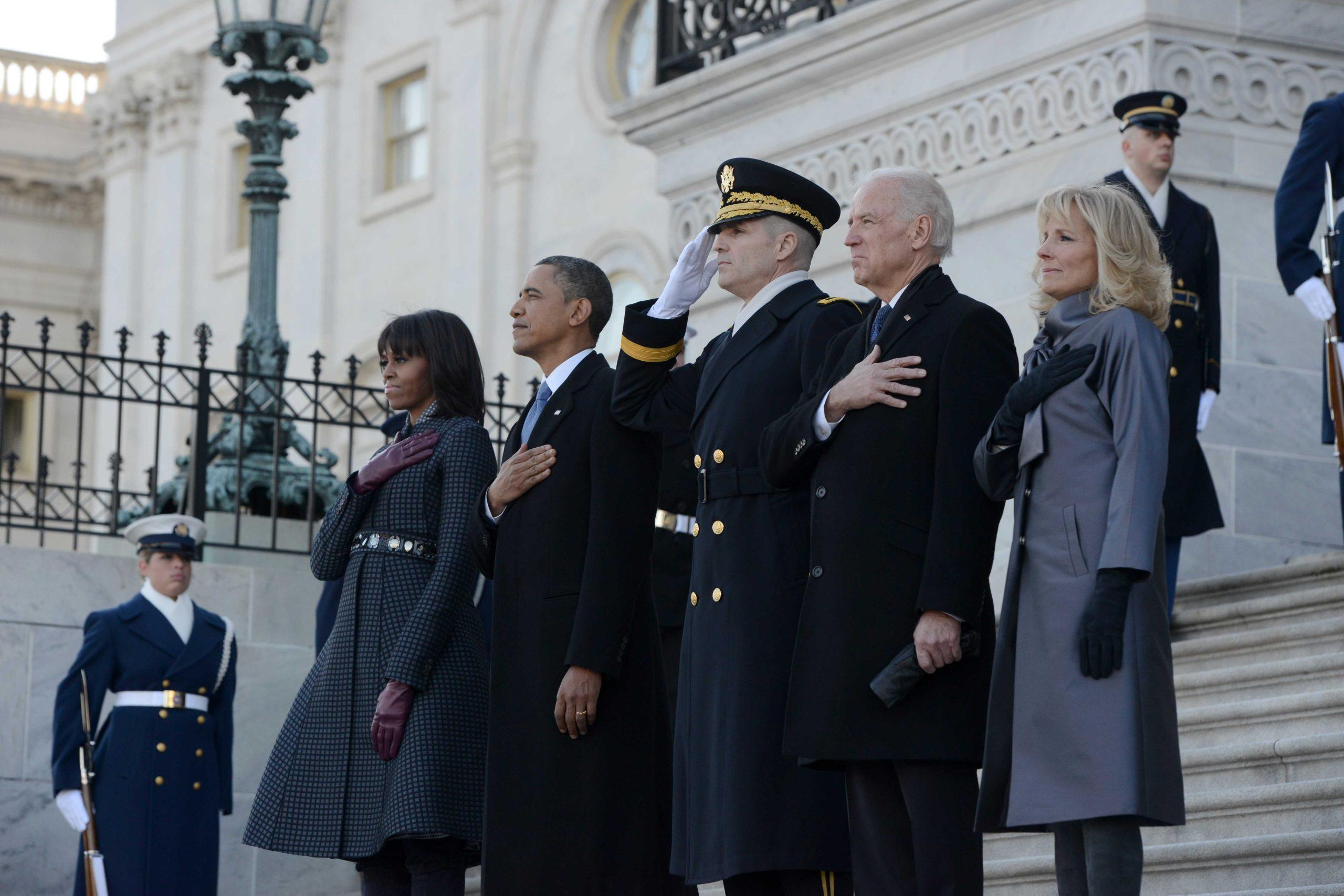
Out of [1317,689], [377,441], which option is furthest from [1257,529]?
Answer: [377,441]

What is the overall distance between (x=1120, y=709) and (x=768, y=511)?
955 mm

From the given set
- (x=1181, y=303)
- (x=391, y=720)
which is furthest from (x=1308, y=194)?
(x=391, y=720)

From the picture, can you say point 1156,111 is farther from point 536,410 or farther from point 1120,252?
point 1120,252

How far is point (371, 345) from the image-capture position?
2425 centimetres

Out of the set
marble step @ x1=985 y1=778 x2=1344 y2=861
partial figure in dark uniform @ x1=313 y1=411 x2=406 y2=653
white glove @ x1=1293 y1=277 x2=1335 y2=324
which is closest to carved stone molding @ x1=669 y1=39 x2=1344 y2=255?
white glove @ x1=1293 y1=277 x2=1335 y2=324

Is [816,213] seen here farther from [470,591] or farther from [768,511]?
[470,591]

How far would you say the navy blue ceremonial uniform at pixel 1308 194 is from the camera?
7820mm

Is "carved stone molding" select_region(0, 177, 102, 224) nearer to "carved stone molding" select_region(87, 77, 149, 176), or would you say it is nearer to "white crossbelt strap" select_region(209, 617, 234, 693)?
"carved stone molding" select_region(87, 77, 149, 176)

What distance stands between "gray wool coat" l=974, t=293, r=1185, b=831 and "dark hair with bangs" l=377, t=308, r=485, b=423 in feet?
6.16

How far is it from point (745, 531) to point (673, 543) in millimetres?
2115

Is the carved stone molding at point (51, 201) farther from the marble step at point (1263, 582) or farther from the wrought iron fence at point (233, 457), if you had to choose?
the marble step at point (1263, 582)

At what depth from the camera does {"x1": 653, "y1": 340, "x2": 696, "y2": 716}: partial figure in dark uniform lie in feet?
23.4

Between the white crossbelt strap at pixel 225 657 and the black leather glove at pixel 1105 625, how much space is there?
15.9 feet

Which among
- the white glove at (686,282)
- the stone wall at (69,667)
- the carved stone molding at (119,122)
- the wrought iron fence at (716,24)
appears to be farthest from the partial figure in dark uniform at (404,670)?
the carved stone molding at (119,122)
